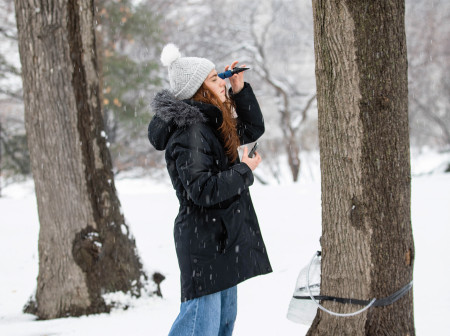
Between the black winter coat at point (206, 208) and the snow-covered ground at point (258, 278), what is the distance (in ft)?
3.96

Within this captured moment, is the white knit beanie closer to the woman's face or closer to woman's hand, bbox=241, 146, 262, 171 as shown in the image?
the woman's face

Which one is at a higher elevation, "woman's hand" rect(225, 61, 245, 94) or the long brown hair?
"woman's hand" rect(225, 61, 245, 94)

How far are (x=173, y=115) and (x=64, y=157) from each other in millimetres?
1972

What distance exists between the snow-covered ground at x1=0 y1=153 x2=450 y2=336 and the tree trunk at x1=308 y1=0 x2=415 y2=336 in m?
1.07

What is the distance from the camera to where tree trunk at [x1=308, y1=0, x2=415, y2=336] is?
218cm

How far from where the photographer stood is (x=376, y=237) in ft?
7.33

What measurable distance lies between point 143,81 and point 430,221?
10452 mm

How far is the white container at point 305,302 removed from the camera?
8.37ft

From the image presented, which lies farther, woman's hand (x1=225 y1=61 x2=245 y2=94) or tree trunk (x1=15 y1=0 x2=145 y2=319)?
tree trunk (x1=15 y1=0 x2=145 y2=319)

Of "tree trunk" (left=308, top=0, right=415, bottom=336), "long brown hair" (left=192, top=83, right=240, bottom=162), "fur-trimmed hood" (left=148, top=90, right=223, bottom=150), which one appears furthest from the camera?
"long brown hair" (left=192, top=83, right=240, bottom=162)

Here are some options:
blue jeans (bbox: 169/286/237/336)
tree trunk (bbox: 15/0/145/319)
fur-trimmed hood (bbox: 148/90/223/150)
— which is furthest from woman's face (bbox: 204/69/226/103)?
tree trunk (bbox: 15/0/145/319)

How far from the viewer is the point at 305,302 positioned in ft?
8.38

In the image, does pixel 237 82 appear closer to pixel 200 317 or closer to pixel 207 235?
pixel 207 235

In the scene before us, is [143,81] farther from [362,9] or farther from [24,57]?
[362,9]
